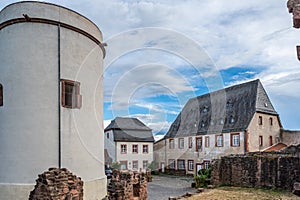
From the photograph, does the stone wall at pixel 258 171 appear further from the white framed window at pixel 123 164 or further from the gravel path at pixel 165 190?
the white framed window at pixel 123 164

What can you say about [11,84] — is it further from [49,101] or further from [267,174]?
[267,174]

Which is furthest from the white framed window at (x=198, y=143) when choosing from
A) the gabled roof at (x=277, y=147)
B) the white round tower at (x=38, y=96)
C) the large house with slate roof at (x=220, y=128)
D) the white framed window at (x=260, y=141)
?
the white round tower at (x=38, y=96)

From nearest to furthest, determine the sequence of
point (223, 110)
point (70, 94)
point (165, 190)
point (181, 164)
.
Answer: point (70, 94), point (165, 190), point (223, 110), point (181, 164)

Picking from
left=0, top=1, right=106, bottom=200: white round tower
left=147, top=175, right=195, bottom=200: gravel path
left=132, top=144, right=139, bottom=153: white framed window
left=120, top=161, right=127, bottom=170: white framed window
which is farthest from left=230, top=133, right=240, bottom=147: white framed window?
left=0, top=1, right=106, bottom=200: white round tower

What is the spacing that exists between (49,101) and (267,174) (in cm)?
1115

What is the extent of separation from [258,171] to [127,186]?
9.61 meters

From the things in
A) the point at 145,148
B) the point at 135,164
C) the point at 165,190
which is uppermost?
the point at 145,148

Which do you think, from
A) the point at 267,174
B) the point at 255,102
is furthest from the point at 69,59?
the point at 255,102

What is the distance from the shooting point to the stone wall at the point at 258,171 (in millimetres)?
13945

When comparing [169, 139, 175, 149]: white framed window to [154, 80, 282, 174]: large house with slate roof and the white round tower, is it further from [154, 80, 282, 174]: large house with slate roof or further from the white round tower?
the white round tower

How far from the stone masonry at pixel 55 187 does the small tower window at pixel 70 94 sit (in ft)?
20.4

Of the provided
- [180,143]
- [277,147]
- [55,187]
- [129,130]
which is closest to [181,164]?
[180,143]

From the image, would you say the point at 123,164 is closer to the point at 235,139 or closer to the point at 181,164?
the point at 181,164

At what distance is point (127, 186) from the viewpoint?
8.06m
